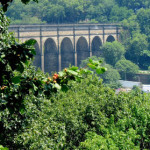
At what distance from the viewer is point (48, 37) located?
52.8 m

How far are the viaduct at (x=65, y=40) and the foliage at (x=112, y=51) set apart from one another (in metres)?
2.32

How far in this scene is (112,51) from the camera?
61688 millimetres

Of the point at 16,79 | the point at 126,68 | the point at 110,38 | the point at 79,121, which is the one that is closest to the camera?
the point at 16,79

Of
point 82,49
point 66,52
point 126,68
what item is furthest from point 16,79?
point 82,49

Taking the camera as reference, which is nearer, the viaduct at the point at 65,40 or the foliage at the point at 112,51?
the viaduct at the point at 65,40

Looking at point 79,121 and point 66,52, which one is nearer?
point 79,121

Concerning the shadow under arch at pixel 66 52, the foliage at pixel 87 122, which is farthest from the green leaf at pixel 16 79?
the shadow under arch at pixel 66 52

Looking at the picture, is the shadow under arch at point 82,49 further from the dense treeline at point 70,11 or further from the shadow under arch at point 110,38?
the dense treeline at point 70,11

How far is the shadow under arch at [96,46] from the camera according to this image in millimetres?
64825

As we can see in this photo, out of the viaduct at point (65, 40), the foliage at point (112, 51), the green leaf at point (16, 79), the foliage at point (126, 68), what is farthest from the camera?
the foliage at point (112, 51)

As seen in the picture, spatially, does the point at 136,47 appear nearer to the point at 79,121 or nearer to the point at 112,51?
the point at 112,51

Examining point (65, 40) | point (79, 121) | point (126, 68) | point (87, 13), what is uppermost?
point (87, 13)

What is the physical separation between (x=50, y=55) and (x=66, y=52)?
3808 millimetres

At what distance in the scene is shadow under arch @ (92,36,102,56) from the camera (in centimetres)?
6482
